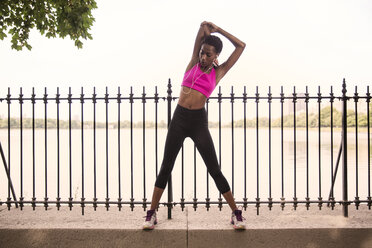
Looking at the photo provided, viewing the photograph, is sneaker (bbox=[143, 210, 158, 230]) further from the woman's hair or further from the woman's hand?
the woman's hand

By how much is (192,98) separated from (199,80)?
0.24m

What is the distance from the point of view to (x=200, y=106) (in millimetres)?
3449

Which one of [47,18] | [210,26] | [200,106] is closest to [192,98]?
[200,106]

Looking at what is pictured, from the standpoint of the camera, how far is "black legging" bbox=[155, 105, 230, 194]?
11.2 ft

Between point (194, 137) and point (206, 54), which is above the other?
point (206, 54)

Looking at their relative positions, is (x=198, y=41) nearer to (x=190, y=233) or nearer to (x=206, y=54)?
(x=206, y=54)

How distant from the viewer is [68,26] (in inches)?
214

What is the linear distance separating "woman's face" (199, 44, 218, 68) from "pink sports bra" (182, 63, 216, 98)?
0.09 metres

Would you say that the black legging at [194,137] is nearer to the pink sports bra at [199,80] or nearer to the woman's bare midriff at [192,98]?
the woman's bare midriff at [192,98]

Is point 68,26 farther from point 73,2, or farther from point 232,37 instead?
point 232,37

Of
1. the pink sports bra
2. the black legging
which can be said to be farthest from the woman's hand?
the black legging

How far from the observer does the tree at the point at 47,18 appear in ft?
17.6

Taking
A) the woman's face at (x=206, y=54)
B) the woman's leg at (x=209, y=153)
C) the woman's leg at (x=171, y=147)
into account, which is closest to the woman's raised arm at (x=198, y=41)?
the woman's face at (x=206, y=54)

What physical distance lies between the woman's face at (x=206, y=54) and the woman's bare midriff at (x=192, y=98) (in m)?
0.36
